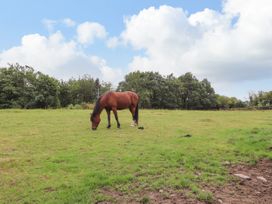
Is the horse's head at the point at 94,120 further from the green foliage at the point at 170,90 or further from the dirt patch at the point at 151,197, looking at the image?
the green foliage at the point at 170,90

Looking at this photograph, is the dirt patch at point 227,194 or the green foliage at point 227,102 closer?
the dirt patch at point 227,194

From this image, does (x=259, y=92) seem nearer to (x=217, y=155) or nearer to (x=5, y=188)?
(x=217, y=155)

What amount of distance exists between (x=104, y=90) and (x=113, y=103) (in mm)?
51409

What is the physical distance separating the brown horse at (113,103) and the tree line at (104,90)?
85.9ft

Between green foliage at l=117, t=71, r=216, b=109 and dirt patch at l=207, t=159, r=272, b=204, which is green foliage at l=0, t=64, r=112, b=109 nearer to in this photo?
green foliage at l=117, t=71, r=216, b=109

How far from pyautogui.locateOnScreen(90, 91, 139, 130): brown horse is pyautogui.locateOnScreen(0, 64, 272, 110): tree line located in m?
26.2

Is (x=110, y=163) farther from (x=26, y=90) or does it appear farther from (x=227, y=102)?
(x=227, y=102)

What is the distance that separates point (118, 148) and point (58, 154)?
1723 millimetres

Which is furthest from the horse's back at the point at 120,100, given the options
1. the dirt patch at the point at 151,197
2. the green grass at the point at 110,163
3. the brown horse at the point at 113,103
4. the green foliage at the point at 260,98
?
the green foliage at the point at 260,98

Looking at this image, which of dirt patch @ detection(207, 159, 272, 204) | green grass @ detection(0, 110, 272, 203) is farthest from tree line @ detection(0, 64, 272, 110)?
dirt patch @ detection(207, 159, 272, 204)

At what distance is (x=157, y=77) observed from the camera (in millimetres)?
63125

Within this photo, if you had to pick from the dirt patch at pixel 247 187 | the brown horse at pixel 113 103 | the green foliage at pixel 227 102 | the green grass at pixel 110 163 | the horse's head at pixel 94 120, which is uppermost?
the green foliage at pixel 227 102

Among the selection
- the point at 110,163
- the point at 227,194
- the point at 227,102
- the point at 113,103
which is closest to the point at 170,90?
the point at 227,102

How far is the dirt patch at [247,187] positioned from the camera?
537cm
